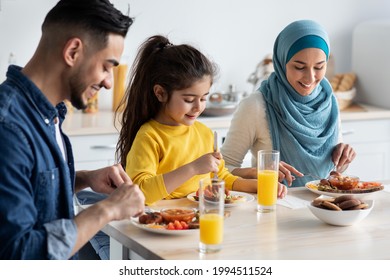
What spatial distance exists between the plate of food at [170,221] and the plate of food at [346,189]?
0.53m

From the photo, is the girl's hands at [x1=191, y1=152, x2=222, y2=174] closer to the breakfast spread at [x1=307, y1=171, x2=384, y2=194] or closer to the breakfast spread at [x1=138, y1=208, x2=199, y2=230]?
the breakfast spread at [x1=138, y1=208, x2=199, y2=230]

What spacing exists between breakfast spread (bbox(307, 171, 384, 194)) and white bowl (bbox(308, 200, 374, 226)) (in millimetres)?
334

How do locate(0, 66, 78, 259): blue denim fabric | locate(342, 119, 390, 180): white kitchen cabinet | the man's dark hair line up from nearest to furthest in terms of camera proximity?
locate(0, 66, 78, 259): blue denim fabric
the man's dark hair
locate(342, 119, 390, 180): white kitchen cabinet

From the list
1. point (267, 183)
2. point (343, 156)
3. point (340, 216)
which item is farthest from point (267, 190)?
point (343, 156)

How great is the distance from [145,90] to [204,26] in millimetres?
1990

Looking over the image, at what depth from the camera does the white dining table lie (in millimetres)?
1920

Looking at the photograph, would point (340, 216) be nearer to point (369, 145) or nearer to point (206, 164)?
point (206, 164)

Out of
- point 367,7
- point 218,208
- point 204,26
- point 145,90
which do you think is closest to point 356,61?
point 367,7

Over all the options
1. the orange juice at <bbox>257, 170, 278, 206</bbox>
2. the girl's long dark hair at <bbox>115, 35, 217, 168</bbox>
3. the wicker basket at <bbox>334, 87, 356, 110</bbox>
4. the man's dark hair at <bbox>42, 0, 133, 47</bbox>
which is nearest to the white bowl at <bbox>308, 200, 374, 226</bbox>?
the orange juice at <bbox>257, 170, 278, 206</bbox>

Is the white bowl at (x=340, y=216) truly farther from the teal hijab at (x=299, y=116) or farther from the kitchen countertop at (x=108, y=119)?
the kitchen countertop at (x=108, y=119)

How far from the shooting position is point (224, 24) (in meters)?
4.61

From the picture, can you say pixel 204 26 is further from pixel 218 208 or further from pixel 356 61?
pixel 218 208

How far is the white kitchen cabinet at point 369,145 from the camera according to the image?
4.45 metres
